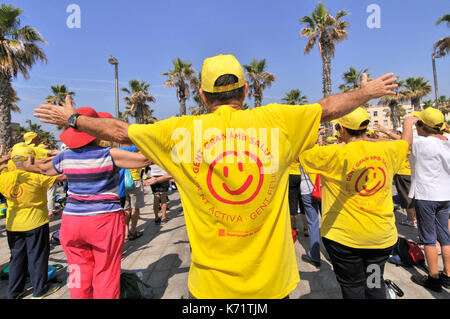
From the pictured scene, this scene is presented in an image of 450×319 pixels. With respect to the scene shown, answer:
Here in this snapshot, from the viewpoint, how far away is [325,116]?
1.20 metres

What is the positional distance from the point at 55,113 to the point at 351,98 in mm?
1678

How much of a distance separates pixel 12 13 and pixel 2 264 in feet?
42.6

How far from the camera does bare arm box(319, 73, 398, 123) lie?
1181mm

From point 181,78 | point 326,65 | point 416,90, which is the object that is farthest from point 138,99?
point 416,90

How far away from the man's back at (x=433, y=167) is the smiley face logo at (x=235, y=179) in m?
3.15

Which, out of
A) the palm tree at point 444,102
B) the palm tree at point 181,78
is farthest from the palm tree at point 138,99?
the palm tree at point 444,102

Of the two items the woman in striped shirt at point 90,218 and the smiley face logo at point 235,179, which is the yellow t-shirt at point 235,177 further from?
the woman in striped shirt at point 90,218

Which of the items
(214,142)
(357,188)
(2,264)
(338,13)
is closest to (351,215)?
(357,188)

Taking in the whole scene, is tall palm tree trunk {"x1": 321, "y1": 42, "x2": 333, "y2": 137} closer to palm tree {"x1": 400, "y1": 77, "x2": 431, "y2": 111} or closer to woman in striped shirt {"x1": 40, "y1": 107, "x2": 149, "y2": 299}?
woman in striped shirt {"x1": 40, "y1": 107, "x2": 149, "y2": 299}

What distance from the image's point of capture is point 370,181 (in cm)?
200

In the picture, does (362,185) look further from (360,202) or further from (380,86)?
(380,86)

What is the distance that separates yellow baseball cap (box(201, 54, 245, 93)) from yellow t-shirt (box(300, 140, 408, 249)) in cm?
117

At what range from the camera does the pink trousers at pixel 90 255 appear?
2145mm

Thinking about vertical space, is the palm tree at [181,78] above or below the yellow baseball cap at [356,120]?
above
